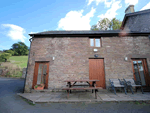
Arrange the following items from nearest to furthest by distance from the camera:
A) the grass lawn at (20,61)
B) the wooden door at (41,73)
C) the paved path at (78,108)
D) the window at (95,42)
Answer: the paved path at (78,108)
the wooden door at (41,73)
the window at (95,42)
the grass lawn at (20,61)

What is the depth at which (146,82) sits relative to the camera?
5477 millimetres

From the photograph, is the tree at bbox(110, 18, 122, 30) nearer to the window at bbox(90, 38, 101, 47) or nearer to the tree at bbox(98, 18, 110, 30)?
the tree at bbox(98, 18, 110, 30)

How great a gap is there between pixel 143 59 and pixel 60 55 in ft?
20.7

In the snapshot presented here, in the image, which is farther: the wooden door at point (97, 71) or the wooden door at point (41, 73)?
the wooden door at point (41, 73)

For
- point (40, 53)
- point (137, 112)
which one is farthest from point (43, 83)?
point (137, 112)

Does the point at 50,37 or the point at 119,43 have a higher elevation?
the point at 50,37

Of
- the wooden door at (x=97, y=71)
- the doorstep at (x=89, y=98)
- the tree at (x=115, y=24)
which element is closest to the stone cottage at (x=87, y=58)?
the wooden door at (x=97, y=71)

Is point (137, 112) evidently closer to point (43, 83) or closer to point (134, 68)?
point (134, 68)

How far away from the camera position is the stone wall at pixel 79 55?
18.0 ft

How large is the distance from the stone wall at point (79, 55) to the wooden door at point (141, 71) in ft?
1.21

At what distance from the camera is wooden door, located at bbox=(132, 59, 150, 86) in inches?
216

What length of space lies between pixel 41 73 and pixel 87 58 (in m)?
3.65

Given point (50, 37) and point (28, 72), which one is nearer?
point (28, 72)

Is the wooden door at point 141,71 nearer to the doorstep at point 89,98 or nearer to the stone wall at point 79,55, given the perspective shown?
the stone wall at point 79,55
